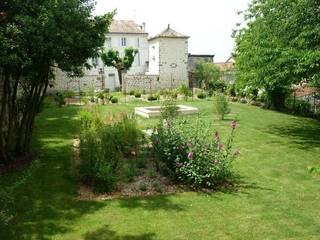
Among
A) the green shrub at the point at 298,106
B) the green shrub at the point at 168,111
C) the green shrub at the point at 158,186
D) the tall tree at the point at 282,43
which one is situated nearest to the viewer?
the green shrub at the point at 158,186

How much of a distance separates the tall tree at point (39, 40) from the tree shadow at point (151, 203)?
3.46m

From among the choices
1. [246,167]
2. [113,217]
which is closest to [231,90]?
[246,167]

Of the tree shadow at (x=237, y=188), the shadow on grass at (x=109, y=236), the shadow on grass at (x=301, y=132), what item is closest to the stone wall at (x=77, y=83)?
the shadow on grass at (x=301, y=132)

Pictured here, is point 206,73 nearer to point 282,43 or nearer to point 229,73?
point 229,73

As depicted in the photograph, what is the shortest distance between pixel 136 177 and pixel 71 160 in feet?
7.32

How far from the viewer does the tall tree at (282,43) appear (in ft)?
43.2

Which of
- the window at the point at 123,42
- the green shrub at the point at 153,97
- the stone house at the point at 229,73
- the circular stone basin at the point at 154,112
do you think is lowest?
the circular stone basin at the point at 154,112

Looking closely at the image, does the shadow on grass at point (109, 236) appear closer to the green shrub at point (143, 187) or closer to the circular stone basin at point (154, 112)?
the green shrub at point (143, 187)

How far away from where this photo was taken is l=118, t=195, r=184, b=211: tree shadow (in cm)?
718

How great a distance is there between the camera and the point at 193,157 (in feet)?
27.3

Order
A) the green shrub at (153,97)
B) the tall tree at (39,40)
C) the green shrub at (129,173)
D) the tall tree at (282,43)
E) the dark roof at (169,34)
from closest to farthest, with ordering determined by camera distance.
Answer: the tall tree at (39,40)
the green shrub at (129,173)
the tall tree at (282,43)
the green shrub at (153,97)
the dark roof at (169,34)

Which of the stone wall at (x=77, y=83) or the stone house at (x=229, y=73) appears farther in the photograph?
the stone wall at (x=77, y=83)

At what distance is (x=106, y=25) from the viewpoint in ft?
31.5

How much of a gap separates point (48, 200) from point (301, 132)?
462 inches
